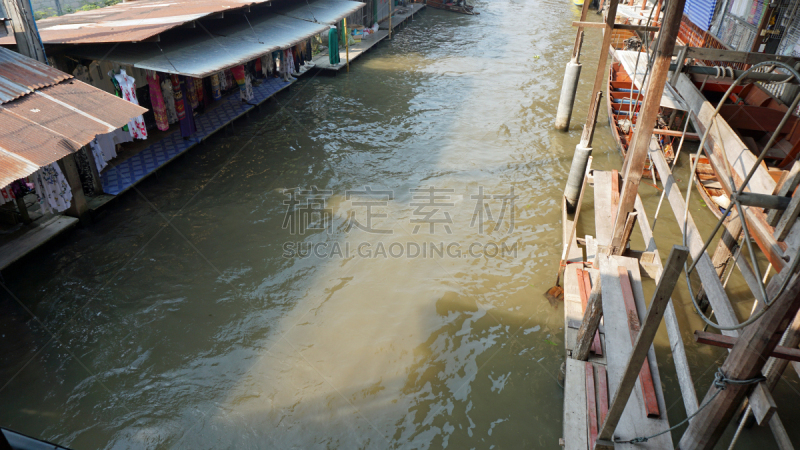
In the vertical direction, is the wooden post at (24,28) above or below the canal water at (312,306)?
above

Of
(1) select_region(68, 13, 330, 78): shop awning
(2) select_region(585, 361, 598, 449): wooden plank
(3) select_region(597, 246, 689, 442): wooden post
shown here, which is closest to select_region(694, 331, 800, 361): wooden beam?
(3) select_region(597, 246, 689, 442): wooden post

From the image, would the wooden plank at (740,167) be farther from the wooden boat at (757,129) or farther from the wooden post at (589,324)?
the wooden boat at (757,129)

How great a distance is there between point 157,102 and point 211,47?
1956 millimetres

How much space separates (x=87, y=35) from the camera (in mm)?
9703

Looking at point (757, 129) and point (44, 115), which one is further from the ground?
point (44, 115)

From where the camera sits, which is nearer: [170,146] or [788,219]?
[788,219]

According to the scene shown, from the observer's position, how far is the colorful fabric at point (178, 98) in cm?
1193

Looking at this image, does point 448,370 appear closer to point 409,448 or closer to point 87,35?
point 409,448

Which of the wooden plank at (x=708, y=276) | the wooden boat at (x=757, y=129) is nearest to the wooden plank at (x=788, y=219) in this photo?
the wooden plank at (x=708, y=276)

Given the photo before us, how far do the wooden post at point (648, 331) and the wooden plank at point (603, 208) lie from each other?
268 centimetres

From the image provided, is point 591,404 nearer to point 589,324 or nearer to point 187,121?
point 589,324

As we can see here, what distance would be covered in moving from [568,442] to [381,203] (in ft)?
23.3

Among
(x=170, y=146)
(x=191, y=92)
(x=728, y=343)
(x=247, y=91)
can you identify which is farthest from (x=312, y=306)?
(x=247, y=91)

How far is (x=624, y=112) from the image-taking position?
14555mm
